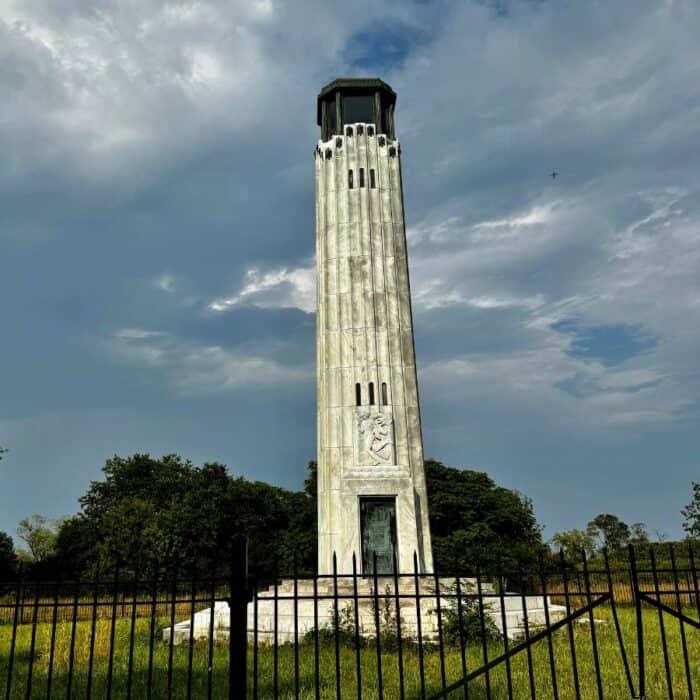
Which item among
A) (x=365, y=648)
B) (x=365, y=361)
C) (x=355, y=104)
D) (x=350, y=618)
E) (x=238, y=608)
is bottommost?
(x=365, y=648)

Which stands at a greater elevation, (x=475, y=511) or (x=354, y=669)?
(x=475, y=511)

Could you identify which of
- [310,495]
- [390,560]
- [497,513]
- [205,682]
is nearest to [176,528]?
[310,495]

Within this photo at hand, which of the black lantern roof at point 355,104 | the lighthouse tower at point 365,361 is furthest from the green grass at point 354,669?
the black lantern roof at point 355,104

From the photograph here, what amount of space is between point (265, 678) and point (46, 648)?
636 centimetres

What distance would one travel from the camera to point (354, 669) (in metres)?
11.0

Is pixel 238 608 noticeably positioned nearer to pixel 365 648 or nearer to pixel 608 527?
pixel 365 648

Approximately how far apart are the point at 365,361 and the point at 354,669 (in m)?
11.6

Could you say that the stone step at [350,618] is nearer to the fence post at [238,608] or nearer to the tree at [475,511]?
the fence post at [238,608]

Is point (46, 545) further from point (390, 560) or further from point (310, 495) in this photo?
point (390, 560)

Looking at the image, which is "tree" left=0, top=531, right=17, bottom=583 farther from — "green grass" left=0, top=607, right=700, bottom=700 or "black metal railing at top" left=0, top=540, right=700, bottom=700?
"green grass" left=0, top=607, right=700, bottom=700

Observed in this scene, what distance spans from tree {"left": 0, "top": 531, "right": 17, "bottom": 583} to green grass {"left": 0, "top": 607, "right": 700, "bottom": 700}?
3355 cm

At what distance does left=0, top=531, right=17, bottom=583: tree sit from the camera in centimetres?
4353

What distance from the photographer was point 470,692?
9.30m

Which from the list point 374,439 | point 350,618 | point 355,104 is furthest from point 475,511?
point 350,618
